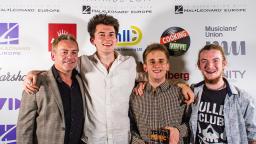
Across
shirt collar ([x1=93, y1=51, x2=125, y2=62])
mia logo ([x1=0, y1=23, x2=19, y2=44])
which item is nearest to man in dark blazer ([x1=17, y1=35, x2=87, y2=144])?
shirt collar ([x1=93, y1=51, x2=125, y2=62])

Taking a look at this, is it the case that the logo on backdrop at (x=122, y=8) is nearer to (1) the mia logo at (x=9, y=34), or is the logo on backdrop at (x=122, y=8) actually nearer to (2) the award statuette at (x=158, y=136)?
(1) the mia logo at (x=9, y=34)

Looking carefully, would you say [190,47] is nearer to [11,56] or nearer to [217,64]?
[217,64]

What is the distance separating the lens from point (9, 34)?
7.50 ft

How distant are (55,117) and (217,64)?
128 cm

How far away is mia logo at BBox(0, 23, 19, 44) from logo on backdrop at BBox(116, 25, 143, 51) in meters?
0.85

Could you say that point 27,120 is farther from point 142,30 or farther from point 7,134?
point 142,30

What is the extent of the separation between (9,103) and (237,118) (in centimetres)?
183

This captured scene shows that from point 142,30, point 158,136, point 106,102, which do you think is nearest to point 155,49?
point 142,30

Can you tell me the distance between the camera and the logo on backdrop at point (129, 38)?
2.32m

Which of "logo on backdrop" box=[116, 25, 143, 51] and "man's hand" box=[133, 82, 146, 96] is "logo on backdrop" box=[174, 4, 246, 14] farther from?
"man's hand" box=[133, 82, 146, 96]

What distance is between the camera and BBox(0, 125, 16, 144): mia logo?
2.26 meters

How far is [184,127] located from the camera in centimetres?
209

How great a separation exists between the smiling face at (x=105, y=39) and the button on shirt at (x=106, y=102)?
0.29 feet

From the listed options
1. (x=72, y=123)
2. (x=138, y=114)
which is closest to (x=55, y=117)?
(x=72, y=123)
